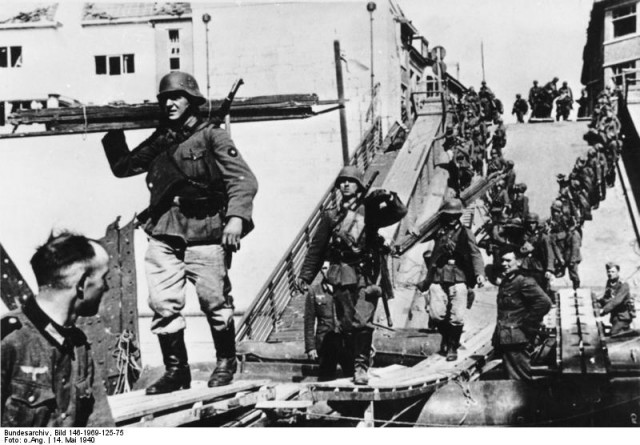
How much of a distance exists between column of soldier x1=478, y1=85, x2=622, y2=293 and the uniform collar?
785 centimetres

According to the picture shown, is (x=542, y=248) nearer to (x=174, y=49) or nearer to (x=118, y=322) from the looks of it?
(x=118, y=322)

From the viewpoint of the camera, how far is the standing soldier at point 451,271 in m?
8.59

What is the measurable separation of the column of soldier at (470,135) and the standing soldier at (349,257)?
7.43 metres

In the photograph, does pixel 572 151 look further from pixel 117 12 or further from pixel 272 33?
pixel 117 12

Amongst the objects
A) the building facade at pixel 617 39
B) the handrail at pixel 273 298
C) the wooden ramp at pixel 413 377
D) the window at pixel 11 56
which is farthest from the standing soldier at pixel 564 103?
the wooden ramp at pixel 413 377

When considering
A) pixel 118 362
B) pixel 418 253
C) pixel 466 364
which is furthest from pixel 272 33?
pixel 466 364

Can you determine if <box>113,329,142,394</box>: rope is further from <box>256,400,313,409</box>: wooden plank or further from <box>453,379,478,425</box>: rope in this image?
<box>453,379,478,425</box>: rope

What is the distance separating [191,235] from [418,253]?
386 inches

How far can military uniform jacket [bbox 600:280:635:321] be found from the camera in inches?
436

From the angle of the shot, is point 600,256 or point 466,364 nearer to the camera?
point 466,364

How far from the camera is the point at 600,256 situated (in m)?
16.7

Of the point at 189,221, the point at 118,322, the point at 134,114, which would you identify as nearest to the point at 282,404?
the point at 189,221

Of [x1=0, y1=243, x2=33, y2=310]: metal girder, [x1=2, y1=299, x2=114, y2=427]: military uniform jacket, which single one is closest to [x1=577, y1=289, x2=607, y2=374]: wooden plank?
[x1=2, y1=299, x2=114, y2=427]: military uniform jacket

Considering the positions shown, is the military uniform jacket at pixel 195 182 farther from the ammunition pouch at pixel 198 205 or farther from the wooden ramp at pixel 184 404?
the wooden ramp at pixel 184 404
